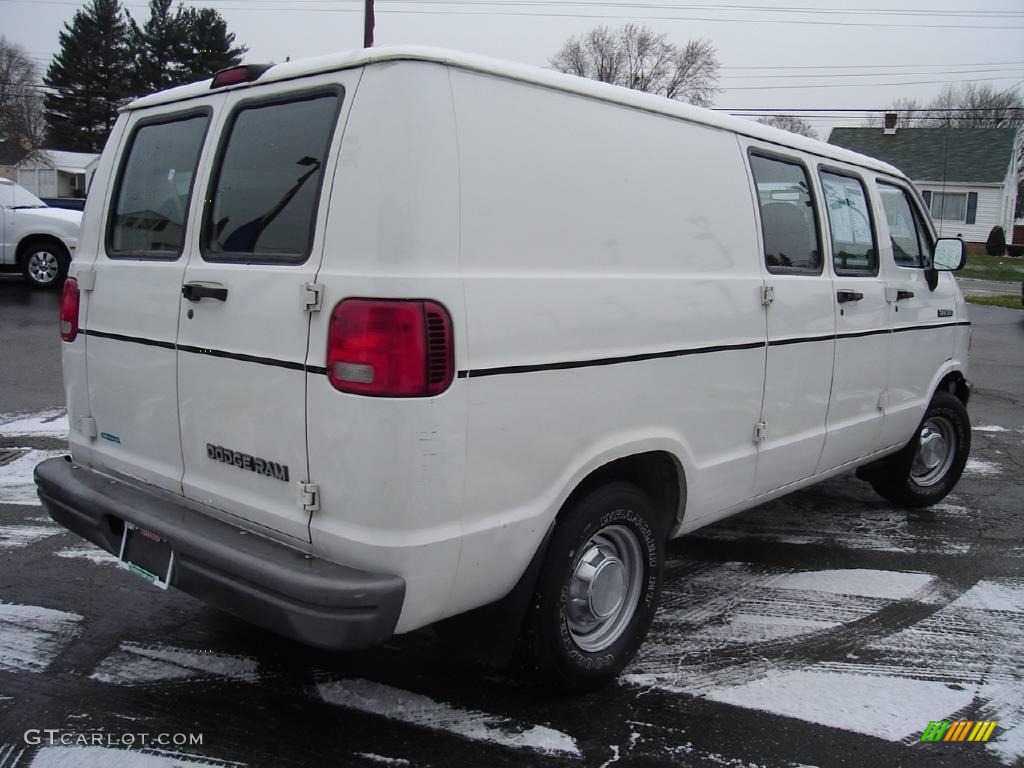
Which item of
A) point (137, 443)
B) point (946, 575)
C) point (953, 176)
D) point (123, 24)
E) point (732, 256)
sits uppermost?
point (123, 24)

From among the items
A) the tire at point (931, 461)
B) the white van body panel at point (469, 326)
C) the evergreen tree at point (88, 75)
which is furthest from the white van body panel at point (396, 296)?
the evergreen tree at point (88, 75)

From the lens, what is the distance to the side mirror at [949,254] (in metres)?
4.92

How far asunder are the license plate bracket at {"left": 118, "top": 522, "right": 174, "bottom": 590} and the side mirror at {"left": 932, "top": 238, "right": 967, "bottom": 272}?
439 cm

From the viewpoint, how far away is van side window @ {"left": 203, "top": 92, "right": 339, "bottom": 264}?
267 centimetres

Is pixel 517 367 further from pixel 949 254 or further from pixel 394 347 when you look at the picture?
pixel 949 254

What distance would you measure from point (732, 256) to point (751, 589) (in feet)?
5.78

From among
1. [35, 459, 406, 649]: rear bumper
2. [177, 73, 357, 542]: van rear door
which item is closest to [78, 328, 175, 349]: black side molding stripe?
[177, 73, 357, 542]: van rear door

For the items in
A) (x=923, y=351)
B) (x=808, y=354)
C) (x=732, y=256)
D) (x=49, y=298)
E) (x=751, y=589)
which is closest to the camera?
(x=732, y=256)

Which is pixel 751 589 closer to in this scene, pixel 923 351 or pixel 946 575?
pixel 946 575

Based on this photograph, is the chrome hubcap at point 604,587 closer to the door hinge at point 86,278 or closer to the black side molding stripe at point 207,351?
the black side molding stripe at point 207,351

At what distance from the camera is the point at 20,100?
60.5 m

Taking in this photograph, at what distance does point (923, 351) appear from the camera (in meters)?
5.07

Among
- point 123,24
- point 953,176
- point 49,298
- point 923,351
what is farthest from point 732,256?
point 123,24

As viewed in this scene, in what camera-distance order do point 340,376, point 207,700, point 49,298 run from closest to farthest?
1. point 340,376
2. point 207,700
3. point 49,298
